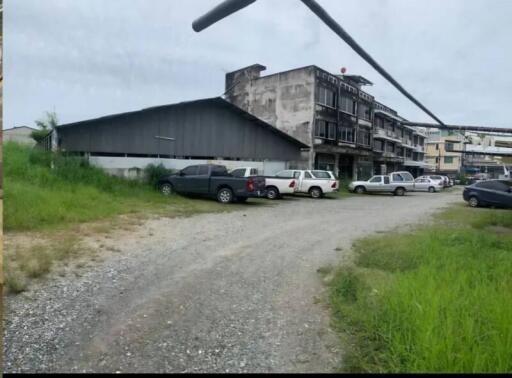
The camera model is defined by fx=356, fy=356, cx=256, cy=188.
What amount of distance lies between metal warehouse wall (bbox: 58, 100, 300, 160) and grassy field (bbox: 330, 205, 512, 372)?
1573 centimetres

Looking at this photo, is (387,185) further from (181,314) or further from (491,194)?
(181,314)

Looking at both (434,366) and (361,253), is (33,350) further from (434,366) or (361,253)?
(361,253)

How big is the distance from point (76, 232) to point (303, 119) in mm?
23475

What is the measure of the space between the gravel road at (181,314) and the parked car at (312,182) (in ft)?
44.5

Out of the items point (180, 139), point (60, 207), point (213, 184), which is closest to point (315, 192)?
point (213, 184)

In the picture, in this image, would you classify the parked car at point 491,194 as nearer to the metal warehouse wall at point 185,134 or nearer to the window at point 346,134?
the metal warehouse wall at point 185,134

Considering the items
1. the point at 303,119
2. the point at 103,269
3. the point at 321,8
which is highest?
the point at 303,119

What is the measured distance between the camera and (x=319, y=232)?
31.3ft

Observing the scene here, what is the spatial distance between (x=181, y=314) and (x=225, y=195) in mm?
11816

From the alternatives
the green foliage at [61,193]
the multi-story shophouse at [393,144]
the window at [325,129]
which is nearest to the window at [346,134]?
the window at [325,129]

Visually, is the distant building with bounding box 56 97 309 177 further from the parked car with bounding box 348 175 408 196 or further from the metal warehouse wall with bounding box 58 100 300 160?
the parked car with bounding box 348 175 408 196

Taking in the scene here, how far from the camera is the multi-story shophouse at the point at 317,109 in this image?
29.0 m

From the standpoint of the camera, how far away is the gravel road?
309 cm

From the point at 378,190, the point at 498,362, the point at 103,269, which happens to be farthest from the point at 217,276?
the point at 378,190
